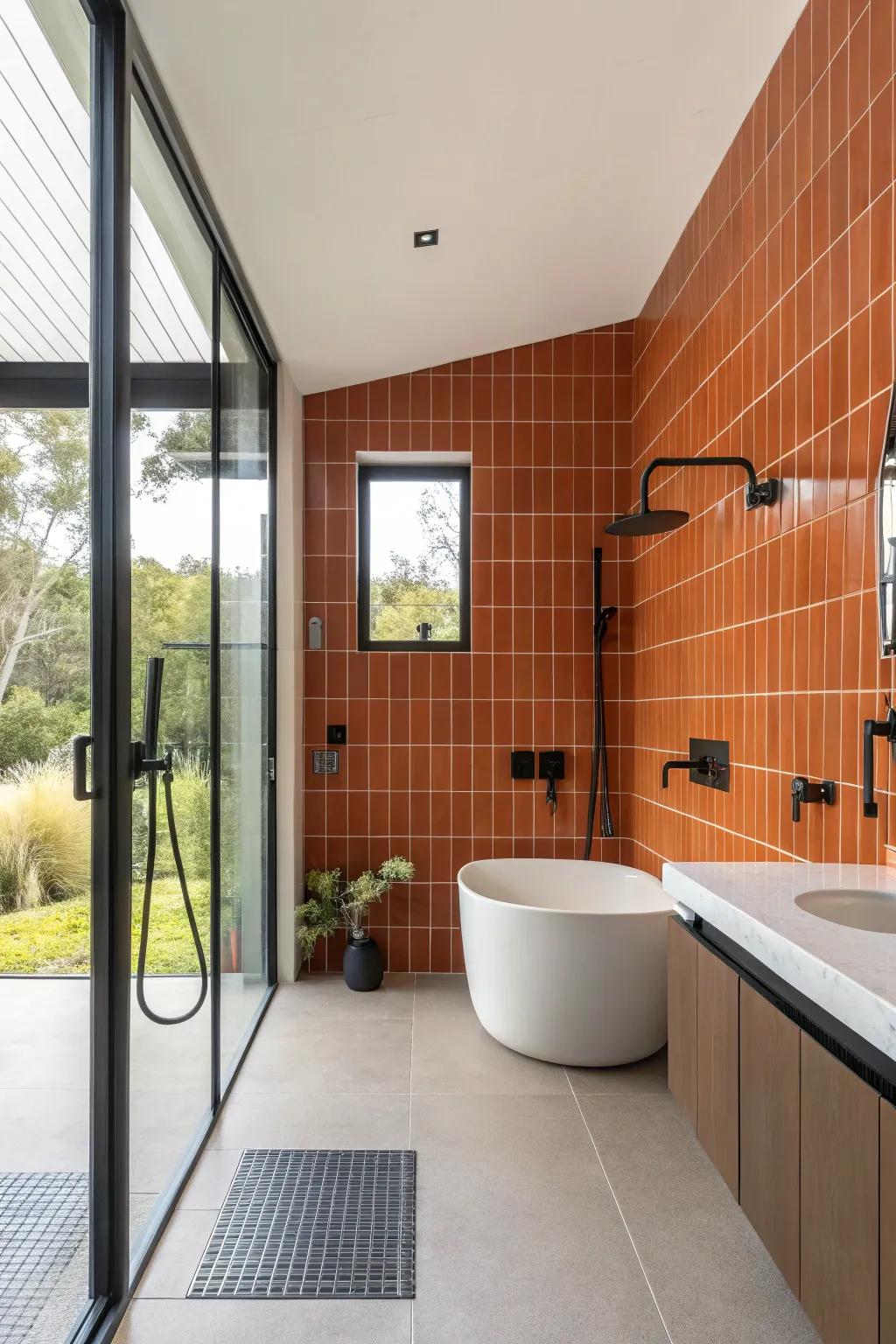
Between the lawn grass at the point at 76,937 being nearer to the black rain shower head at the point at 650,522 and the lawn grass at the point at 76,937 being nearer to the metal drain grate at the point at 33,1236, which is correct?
the metal drain grate at the point at 33,1236

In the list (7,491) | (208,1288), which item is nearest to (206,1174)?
(208,1288)

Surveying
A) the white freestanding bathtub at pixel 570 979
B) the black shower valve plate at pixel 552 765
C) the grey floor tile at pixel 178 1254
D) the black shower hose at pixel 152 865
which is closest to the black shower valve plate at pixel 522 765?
the black shower valve plate at pixel 552 765

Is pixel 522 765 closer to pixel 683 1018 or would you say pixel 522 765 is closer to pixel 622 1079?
pixel 622 1079

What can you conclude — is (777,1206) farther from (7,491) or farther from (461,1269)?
(7,491)

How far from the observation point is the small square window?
3750 mm

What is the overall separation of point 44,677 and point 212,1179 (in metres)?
1.47

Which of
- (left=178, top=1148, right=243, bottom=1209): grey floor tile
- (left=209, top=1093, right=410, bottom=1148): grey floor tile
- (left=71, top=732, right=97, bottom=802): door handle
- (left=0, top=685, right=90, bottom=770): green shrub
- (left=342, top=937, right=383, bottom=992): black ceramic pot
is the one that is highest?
(left=0, top=685, right=90, bottom=770): green shrub

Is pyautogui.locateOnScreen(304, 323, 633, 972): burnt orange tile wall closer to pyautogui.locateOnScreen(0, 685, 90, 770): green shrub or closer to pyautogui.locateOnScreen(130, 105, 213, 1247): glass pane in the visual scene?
pyautogui.locateOnScreen(130, 105, 213, 1247): glass pane

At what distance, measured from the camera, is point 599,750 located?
11.8 feet

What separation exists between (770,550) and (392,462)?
1986 mm

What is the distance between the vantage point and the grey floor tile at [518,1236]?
163 centimetres

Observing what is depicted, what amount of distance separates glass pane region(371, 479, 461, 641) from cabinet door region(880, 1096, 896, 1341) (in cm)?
292

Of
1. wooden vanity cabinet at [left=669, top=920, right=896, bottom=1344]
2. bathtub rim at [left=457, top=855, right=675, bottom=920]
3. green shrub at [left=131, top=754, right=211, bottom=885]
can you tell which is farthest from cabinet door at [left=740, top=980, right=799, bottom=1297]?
green shrub at [left=131, top=754, right=211, bottom=885]

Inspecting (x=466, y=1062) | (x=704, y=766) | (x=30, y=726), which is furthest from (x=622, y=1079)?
(x=30, y=726)
